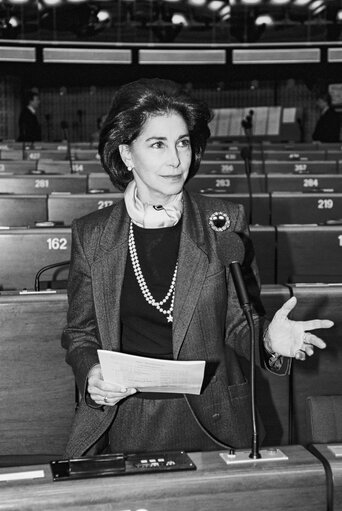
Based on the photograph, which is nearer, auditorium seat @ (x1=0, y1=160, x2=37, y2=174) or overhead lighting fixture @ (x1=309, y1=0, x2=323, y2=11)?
auditorium seat @ (x1=0, y1=160, x2=37, y2=174)

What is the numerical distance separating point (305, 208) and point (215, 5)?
10282 mm

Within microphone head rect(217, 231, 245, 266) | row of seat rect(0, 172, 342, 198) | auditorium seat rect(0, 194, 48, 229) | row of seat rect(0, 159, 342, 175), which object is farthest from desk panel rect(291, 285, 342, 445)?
row of seat rect(0, 159, 342, 175)

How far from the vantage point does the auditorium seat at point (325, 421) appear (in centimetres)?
156

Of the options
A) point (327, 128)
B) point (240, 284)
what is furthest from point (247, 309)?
point (327, 128)

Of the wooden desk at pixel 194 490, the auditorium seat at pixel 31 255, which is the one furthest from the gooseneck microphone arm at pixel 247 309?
the auditorium seat at pixel 31 255

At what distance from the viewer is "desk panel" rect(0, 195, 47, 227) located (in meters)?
4.18

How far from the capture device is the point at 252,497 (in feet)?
3.84

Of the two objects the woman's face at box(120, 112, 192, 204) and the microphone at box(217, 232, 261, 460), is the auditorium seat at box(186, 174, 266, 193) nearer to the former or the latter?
the woman's face at box(120, 112, 192, 204)

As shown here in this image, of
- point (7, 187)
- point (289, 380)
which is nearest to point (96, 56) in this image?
point (7, 187)

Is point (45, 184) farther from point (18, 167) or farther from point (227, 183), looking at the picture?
point (18, 167)

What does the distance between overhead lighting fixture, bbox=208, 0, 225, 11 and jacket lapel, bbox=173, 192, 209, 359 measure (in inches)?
498

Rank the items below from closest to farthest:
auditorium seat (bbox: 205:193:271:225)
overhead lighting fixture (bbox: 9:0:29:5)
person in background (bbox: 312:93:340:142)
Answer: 1. auditorium seat (bbox: 205:193:271:225)
2. person in background (bbox: 312:93:340:142)
3. overhead lighting fixture (bbox: 9:0:29:5)

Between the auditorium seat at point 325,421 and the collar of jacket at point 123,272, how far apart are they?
34 cm

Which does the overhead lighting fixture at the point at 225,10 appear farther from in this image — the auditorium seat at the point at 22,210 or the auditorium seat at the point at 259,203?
the auditorium seat at the point at 22,210
